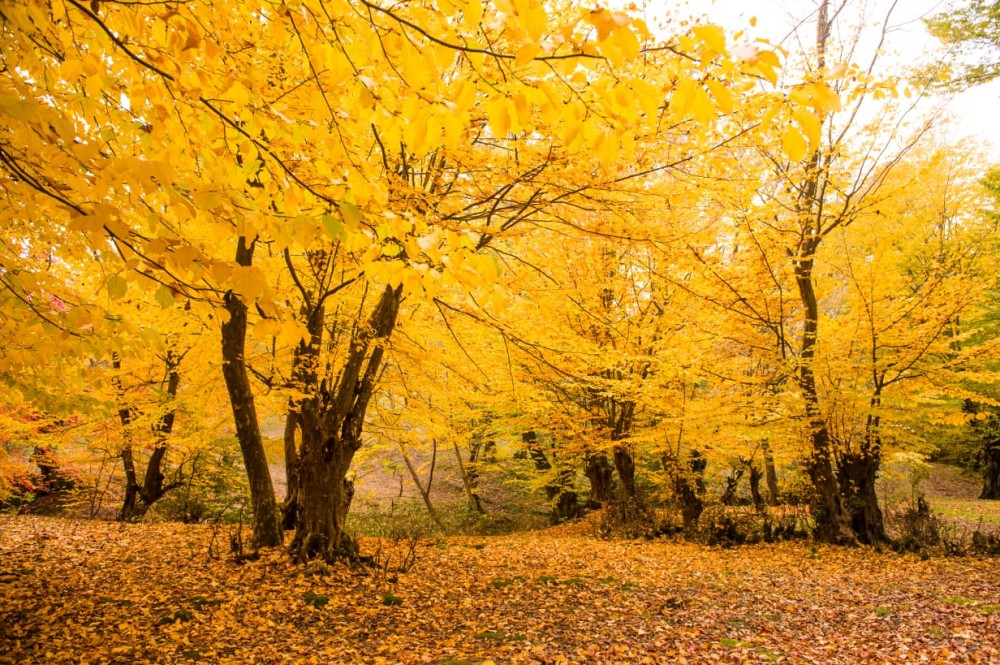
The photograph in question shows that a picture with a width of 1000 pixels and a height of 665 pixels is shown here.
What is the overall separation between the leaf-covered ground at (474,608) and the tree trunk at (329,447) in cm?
35

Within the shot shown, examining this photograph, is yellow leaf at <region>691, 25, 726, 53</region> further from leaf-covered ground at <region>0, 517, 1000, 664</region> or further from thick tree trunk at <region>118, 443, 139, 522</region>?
thick tree trunk at <region>118, 443, 139, 522</region>

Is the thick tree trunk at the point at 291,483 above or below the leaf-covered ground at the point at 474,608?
above

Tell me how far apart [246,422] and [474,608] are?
3.42 m

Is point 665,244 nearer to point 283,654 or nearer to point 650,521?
point 283,654

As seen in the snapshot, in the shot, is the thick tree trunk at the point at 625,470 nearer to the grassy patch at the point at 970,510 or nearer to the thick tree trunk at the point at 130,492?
the grassy patch at the point at 970,510

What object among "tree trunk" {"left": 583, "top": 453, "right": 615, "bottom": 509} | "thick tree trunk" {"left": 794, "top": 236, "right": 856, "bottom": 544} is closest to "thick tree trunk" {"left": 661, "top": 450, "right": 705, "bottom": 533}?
"thick tree trunk" {"left": 794, "top": 236, "right": 856, "bottom": 544}

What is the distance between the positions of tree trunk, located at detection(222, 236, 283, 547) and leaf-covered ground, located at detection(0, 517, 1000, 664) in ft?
1.49

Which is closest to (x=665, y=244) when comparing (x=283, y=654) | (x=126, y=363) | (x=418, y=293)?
(x=418, y=293)

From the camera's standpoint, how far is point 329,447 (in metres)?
6.36

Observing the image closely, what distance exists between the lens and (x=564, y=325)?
10.3 meters

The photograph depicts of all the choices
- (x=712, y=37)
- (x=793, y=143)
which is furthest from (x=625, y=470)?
(x=712, y=37)

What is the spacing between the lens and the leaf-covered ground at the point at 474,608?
4180 mm

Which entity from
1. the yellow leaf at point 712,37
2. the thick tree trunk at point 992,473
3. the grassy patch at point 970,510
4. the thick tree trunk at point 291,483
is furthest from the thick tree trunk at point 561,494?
the thick tree trunk at point 992,473

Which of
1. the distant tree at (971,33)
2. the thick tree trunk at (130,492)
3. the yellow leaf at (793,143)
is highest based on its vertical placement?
the distant tree at (971,33)
